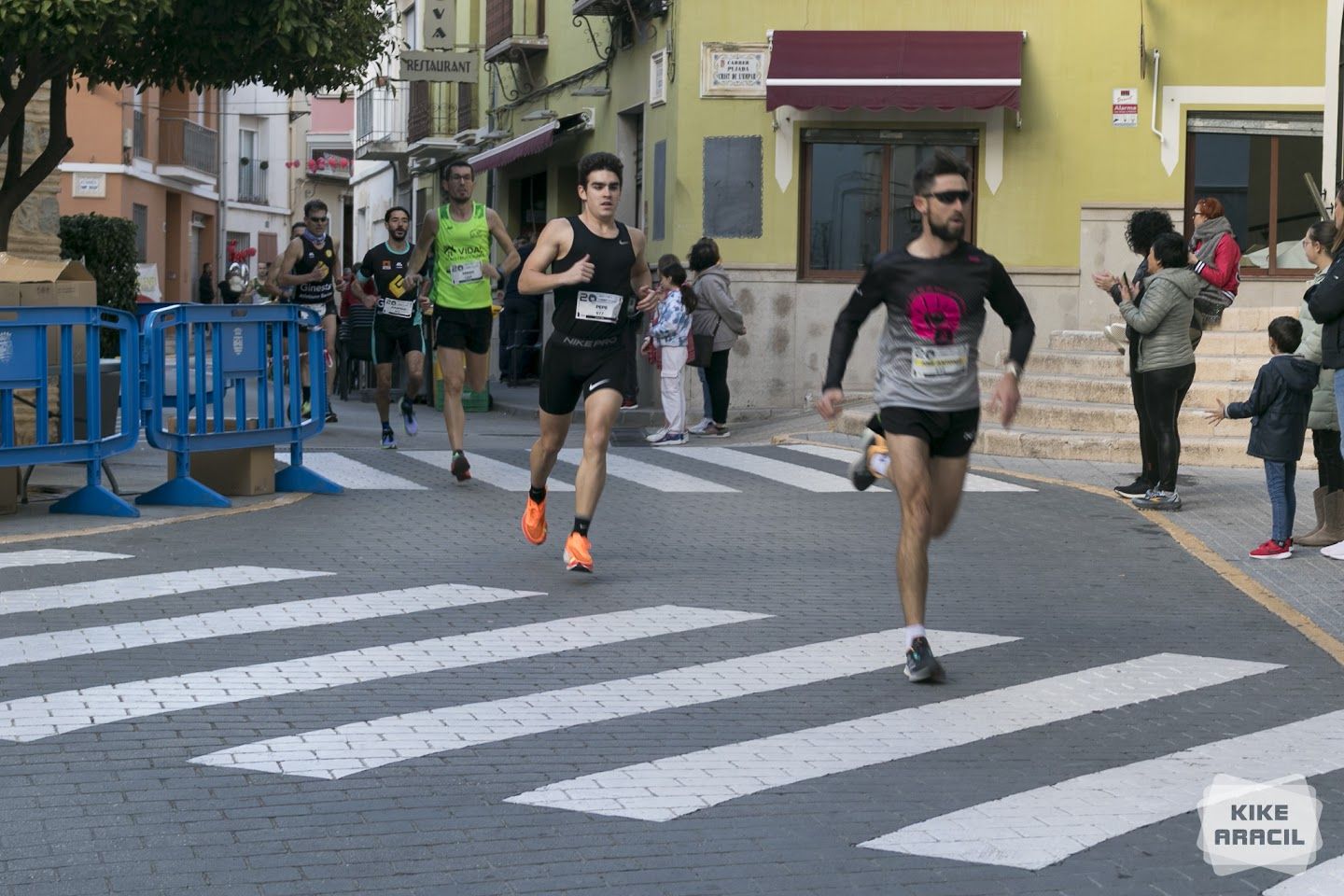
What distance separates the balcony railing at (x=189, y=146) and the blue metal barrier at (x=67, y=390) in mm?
42315

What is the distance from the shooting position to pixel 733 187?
22.1 meters

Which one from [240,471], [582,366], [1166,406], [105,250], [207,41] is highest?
[207,41]

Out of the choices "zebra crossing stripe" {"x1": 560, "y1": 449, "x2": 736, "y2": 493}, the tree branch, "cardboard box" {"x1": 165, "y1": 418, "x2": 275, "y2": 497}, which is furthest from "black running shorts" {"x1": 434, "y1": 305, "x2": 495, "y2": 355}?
the tree branch

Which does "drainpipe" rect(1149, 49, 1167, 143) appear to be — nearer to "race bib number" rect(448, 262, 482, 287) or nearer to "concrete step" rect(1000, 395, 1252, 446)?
"concrete step" rect(1000, 395, 1252, 446)

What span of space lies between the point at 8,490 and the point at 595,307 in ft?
12.9

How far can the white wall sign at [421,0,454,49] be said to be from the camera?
31.8m

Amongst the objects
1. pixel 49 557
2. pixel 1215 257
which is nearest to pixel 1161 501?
pixel 1215 257

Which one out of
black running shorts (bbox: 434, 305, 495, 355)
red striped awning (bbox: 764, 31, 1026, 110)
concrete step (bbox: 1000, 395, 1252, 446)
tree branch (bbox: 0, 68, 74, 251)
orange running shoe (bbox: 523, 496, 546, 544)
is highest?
red striped awning (bbox: 764, 31, 1026, 110)

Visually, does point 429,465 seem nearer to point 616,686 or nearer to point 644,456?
point 644,456

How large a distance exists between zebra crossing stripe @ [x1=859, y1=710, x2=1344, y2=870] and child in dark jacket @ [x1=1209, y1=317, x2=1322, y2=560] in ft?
13.9

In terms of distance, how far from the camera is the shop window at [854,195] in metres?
22.0

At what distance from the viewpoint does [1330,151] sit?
1930cm

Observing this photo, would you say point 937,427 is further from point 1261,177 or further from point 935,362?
point 1261,177
